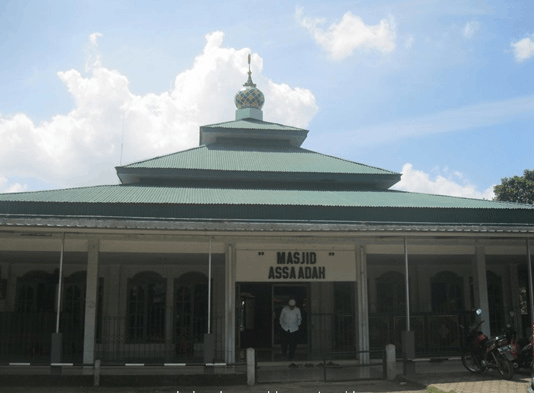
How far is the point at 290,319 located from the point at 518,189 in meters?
35.6

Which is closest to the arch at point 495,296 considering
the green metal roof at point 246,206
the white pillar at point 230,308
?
the green metal roof at point 246,206

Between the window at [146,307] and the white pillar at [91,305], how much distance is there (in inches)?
160

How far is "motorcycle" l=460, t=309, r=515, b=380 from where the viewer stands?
1216 centimetres

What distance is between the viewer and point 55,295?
1892 cm

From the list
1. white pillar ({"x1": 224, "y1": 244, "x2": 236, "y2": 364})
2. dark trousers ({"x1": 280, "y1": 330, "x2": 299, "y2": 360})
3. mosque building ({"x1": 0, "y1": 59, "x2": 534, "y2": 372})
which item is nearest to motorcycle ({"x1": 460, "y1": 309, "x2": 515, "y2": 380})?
mosque building ({"x1": 0, "y1": 59, "x2": 534, "y2": 372})

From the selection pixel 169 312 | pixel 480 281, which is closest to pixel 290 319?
pixel 169 312

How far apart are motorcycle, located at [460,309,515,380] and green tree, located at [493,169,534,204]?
3470 centimetres

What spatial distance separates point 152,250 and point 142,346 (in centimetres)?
437

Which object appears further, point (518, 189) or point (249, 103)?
point (518, 189)

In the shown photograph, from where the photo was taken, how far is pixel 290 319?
15.3 m

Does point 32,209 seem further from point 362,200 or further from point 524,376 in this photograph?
point 524,376

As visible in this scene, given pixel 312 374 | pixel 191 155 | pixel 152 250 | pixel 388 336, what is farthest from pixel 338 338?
pixel 191 155

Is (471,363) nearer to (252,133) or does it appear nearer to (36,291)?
(252,133)

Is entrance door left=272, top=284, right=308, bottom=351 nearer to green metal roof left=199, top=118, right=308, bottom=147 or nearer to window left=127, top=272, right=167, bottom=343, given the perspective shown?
window left=127, top=272, right=167, bottom=343
